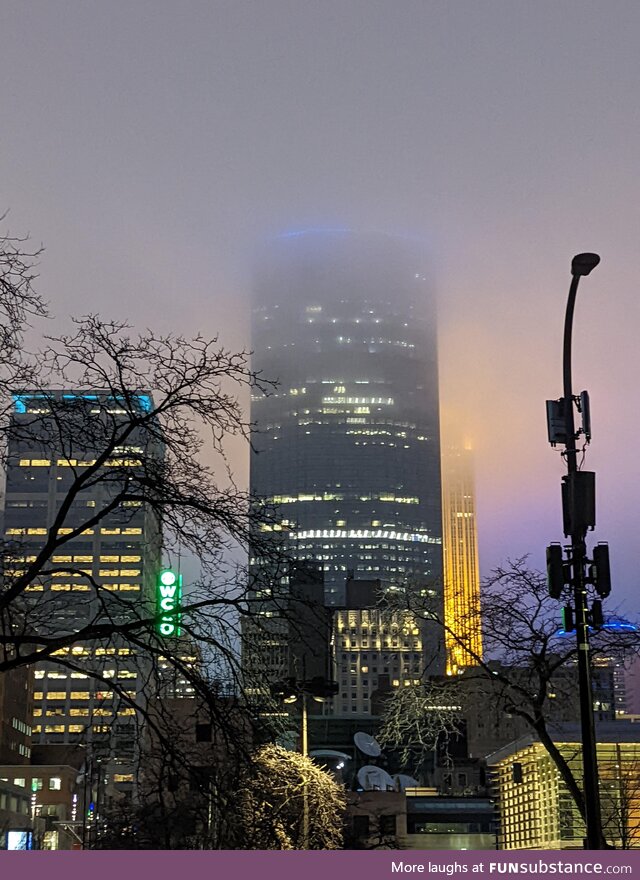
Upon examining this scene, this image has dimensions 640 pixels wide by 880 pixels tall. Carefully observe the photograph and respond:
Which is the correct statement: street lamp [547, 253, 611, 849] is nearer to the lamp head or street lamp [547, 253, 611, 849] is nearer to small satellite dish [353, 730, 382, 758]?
the lamp head

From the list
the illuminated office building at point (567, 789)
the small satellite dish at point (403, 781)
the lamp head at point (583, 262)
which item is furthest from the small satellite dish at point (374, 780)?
the lamp head at point (583, 262)

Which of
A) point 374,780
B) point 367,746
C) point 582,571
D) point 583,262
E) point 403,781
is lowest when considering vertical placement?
point 403,781

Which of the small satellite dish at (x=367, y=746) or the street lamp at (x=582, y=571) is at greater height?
the street lamp at (x=582, y=571)

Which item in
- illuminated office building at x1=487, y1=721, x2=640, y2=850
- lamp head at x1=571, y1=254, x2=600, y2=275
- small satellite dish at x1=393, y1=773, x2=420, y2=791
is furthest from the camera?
small satellite dish at x1=393, y1=773, x2=420, y2=791

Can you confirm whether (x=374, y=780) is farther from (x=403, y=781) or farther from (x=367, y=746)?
(x=403, y=781)

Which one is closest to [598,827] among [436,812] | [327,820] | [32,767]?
[327,820]

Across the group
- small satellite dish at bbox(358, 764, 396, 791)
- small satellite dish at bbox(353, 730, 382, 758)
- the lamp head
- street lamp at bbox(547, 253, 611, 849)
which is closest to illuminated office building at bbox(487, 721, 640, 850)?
street lamp at bbox(547, 253, 611, 849)

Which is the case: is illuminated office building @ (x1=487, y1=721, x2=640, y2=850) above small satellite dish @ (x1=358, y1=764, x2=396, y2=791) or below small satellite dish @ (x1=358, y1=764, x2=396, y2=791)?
above

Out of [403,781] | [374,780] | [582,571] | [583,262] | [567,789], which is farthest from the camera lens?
[403,781]

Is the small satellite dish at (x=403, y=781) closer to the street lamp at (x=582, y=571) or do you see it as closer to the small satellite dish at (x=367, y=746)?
the small satellite dish at (x=367, y=746)

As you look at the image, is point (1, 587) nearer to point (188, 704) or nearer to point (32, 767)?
point (188, 704)

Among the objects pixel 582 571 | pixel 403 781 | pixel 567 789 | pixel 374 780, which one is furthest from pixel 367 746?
pixel 582 571

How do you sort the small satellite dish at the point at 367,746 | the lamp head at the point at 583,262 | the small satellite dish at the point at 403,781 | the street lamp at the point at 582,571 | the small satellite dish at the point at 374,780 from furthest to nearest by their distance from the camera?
1. the small satellite dish at the point at 403,781
2. the small satellite dish at the point at 367,746
3. the small satellite dish at the point at 374,780
4. the lamp head at the point at 583,262
5. the street lamp at the point at 582,571
